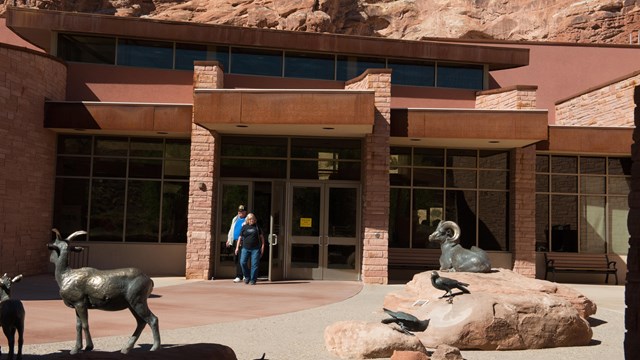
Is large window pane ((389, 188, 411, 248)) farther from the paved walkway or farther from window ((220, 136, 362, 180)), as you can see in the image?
the paved walkway

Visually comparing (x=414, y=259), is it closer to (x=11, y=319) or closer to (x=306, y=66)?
(x=306, y=66)

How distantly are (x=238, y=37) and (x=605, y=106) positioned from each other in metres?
11.8

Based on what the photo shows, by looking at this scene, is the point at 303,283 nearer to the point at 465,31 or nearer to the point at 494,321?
the point at 494,321

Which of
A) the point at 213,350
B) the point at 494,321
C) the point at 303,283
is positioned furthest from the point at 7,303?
the point at 303,283

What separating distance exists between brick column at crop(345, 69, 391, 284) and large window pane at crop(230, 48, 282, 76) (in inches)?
164

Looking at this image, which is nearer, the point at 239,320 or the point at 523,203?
the point at 239,320

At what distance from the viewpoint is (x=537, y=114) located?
1520 cm

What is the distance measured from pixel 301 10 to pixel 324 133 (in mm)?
22389

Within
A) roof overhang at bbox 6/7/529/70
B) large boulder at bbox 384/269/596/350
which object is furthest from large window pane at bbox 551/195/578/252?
large boulder at bbox 384/269/596/350

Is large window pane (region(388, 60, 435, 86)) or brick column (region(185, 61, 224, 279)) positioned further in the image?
large window pane (region(388, 60, 435, 86))

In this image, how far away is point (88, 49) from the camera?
18234mm

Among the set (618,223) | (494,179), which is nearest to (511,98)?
(494,179)

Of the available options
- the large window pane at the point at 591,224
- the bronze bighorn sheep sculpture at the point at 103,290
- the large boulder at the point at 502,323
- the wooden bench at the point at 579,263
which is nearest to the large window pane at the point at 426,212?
the wooden bench at the point at 579,263

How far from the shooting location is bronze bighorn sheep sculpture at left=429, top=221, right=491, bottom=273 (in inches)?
444
